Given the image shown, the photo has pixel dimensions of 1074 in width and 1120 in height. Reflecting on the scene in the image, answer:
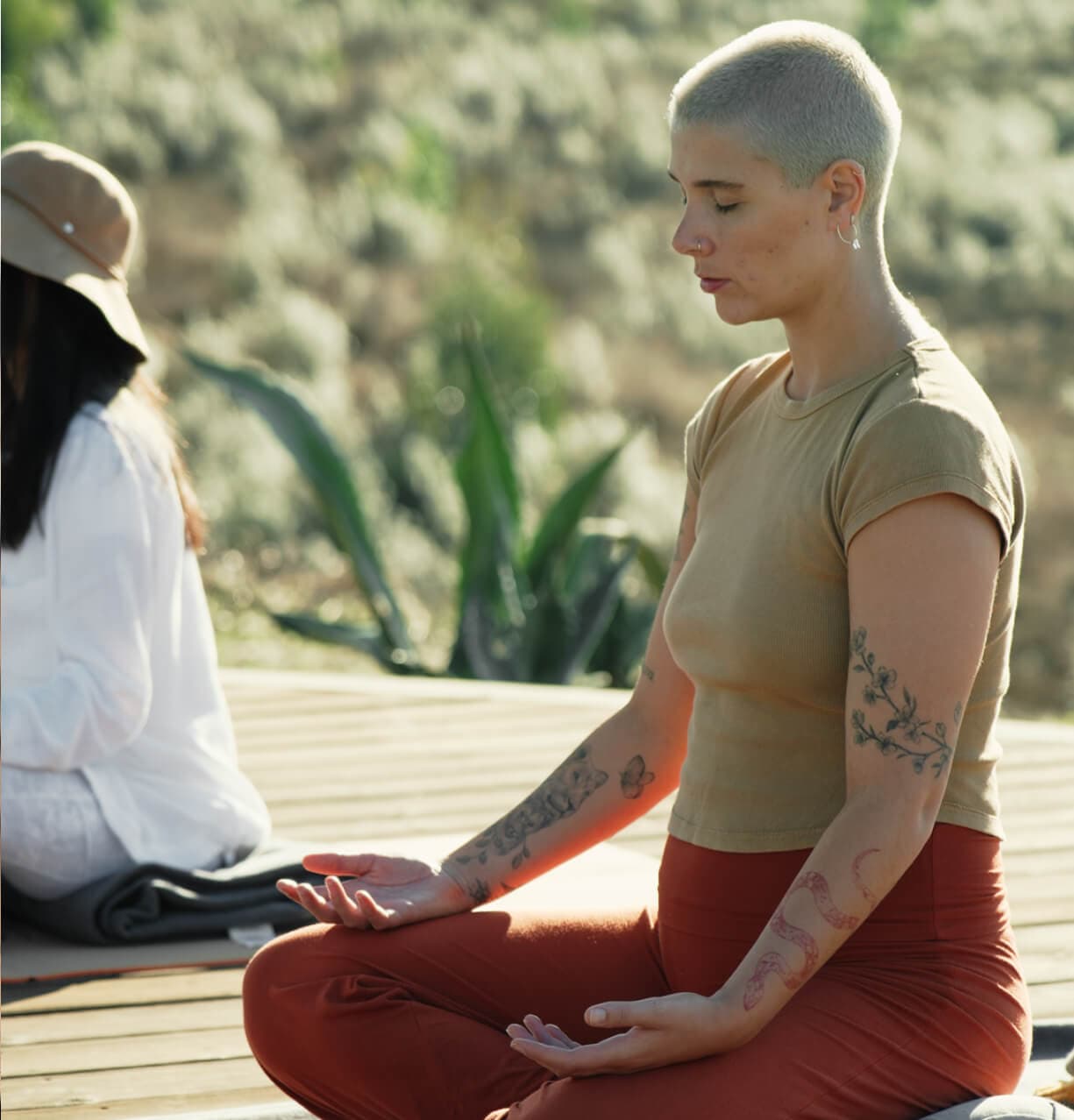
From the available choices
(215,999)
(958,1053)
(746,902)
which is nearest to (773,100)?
(746,902)

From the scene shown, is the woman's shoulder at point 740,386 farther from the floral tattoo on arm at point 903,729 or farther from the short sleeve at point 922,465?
the floral tattoo on arm at point 903,729

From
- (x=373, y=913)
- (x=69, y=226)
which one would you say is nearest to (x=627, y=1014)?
(x=373, y=913)

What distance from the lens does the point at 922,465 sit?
1.51 meters

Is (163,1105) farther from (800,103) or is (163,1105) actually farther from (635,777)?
(800,103)

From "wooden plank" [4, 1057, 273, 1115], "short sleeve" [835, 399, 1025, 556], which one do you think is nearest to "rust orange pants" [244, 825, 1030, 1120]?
"short sleeve" [835, 399, 1025, 556]

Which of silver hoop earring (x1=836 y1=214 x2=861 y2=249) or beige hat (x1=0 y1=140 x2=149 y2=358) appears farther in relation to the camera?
beige hat (x1=0 y1=140 x2=149 y2=358)

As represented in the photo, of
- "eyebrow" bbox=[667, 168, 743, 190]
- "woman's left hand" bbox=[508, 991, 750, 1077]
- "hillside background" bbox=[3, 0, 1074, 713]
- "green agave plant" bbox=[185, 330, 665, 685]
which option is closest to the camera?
"woman's left hand" bbox=[508, 991, 750, 1077]

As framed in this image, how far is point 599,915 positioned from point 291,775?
183cm

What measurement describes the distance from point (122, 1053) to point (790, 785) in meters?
1.05

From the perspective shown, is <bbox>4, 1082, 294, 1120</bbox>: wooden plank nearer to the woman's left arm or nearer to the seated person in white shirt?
the seated person in white shirt

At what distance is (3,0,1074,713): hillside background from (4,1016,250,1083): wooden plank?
5361mm

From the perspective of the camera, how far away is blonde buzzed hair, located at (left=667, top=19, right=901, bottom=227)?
61.6 inches

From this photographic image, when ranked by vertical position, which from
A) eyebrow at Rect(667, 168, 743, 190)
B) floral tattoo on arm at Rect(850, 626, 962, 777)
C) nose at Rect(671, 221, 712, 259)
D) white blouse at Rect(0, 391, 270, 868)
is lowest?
white blouse at Rect(0, 391, 270, 868)

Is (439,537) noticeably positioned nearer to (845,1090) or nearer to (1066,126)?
(845,1090)
